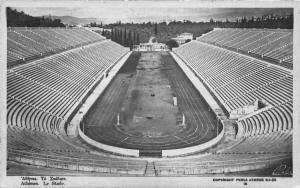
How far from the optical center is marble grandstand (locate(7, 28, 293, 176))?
13055 millimetres

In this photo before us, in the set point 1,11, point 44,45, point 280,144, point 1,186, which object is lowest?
point 1,186

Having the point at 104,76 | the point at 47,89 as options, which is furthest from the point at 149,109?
the point at 104,76

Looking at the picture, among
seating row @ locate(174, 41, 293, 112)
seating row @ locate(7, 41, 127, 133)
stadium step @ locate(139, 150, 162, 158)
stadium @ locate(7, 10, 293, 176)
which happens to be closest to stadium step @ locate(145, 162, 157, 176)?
stadium @ locate(7, 10, 293, 176)

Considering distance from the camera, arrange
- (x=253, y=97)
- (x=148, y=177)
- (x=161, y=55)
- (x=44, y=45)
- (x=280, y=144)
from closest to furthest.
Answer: (x=148, y=177)
(x=280, y=144)
(x=253, y=97)
(x=44, y=45)
(x=161, y=55)

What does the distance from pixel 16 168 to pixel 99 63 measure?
21.4 meters

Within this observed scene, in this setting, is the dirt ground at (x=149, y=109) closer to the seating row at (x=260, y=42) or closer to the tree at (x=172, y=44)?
the seating row at (x=260, y=42)

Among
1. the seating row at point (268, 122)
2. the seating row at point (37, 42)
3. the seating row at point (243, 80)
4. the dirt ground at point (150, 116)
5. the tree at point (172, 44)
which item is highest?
the seating row at point (37, 42)

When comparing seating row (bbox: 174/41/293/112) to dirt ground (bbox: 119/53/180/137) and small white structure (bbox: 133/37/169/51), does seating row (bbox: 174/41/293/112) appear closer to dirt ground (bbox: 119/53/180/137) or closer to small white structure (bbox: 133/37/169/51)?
dirt ground (bbox: 119/53/180/137)

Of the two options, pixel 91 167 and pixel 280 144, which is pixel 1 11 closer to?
pixel 91 167

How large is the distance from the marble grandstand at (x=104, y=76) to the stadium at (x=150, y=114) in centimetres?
5

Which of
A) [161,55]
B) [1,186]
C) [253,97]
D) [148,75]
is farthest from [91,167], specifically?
[161,55]

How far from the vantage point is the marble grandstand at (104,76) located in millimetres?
13055

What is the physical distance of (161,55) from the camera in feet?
159

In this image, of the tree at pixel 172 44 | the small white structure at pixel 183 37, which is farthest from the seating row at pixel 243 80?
the tree at pixel 172 44
